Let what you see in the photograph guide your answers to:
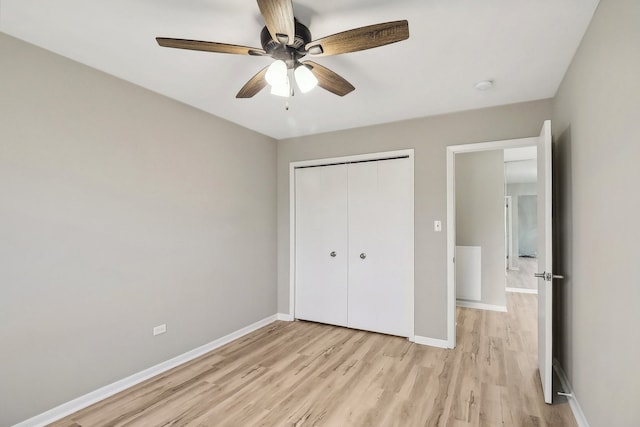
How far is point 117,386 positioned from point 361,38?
2.96 metres

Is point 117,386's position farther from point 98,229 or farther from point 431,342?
point 431,342

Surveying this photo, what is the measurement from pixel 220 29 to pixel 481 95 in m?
2.25

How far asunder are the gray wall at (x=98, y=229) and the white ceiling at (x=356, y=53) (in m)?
0.30

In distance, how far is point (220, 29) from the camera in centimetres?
183

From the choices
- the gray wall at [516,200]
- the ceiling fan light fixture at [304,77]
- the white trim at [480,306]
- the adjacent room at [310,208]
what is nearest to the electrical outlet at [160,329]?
the adjacent room at [310,208]

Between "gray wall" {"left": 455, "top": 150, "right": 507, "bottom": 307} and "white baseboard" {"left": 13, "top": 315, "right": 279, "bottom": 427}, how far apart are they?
3543 mm

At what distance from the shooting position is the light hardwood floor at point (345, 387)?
6.94 ft

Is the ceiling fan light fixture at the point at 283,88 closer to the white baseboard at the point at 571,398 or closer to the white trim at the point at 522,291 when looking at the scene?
the white baseboard at the point at 571,398

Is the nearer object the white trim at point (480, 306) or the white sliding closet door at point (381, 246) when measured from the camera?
the white sliding closet door at point (381, 246)

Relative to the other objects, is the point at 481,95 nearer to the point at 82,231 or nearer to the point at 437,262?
the point at 437,262

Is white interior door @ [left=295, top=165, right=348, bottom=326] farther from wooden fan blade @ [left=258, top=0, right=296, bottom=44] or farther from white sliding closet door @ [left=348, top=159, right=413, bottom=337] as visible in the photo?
wooden fan blade @ [left=258, top=0, right=296, bottom=44]

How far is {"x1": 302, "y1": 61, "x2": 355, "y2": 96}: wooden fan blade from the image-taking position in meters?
1.89

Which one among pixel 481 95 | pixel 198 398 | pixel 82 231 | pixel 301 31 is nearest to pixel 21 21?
pixel 82 231

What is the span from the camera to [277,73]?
5.74ft
